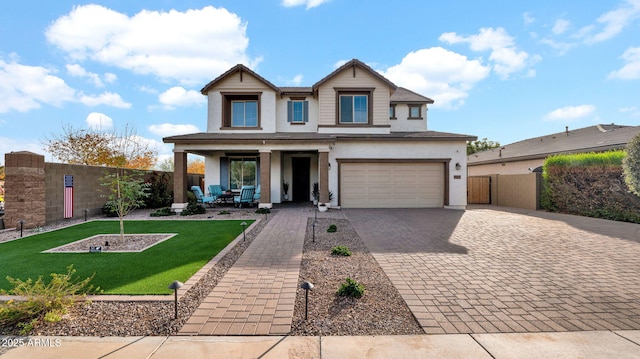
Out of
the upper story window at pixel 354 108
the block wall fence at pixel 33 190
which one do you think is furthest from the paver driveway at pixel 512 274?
the block wall fence at pixel 33 190

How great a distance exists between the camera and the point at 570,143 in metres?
17.4

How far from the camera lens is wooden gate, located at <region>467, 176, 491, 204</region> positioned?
18156mm

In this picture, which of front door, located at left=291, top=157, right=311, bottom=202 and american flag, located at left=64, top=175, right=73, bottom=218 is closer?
american flag, located at left=64, top=175, right=73, bottom=218

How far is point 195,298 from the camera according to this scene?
12.8 ft

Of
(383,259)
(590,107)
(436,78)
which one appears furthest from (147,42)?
(590,107)

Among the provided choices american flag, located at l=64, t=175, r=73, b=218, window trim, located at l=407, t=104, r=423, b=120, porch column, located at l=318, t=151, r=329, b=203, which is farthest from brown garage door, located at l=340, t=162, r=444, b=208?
american flag, located at l=64, t=175, r=73, b=218

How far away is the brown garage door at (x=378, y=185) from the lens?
14234 millimetres

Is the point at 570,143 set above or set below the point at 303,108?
below

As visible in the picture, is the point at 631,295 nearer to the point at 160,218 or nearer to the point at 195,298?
the point at 195,298

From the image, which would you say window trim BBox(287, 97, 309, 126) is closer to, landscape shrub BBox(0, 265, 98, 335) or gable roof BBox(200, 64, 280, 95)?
gable roof BBox(200, 64, 280, 95)

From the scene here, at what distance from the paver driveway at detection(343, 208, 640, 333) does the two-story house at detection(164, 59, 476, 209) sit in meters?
4.88

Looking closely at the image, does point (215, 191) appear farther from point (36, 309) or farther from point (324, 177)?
point (36, 309)

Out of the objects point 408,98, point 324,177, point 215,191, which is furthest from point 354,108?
point 215,191

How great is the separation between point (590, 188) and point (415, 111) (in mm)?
9572
